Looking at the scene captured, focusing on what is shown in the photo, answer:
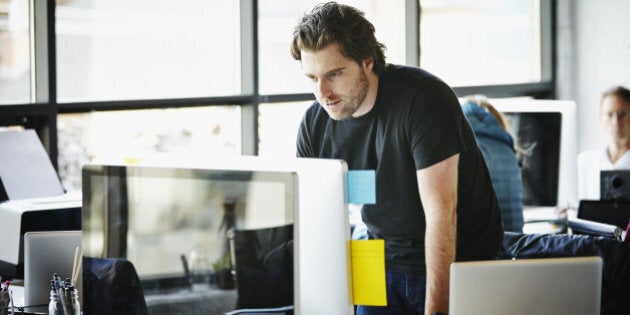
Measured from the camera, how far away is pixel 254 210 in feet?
5.44

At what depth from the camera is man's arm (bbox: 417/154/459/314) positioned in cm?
210

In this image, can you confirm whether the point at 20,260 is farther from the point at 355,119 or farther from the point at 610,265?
the point at 610,265

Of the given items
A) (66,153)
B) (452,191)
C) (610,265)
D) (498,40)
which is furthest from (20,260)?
(498,40)

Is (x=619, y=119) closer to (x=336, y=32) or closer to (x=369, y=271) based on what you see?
(x=336, y=32)

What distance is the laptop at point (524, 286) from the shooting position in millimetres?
1824

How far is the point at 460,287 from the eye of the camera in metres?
1.82

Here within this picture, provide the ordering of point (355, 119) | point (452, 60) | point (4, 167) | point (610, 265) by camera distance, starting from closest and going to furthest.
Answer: point (355, 119) < point (610, 265) < point (4, 167) < point (452, 60)

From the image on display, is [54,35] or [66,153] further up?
[54,35]

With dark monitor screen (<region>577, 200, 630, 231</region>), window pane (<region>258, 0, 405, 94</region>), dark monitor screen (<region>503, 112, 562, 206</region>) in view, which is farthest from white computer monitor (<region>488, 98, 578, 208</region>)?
window pane (<region>258, 0, 405, 94</region>)

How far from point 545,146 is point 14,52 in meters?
2.33

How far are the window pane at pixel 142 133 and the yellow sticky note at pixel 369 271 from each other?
86.9 inches

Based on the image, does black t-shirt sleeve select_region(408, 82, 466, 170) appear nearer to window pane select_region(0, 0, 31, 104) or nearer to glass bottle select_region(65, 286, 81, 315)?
glass bottle select_region(65, 286, 81, 315)

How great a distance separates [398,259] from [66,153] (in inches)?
81.3

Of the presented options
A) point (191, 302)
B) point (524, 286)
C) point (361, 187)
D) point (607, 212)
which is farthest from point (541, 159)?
point (191, 302)
